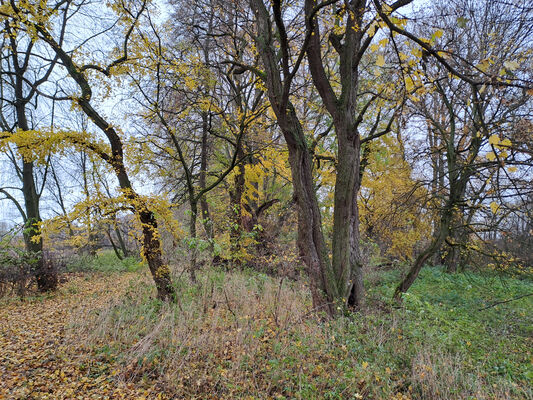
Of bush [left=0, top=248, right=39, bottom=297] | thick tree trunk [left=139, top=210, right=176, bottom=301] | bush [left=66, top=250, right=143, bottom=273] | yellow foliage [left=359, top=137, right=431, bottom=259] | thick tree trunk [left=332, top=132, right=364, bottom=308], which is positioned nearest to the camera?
thick tree trunk [left=332, top=132, right=364, bottom=308]

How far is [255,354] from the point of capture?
3.61 m

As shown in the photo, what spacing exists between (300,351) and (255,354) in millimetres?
563

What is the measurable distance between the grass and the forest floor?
16 mm

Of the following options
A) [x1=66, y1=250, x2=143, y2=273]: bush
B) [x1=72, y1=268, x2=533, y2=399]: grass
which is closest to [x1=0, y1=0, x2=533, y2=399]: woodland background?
[x1=72, y1=268, x2=533, y2=399]: grass

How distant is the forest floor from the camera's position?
3029mm

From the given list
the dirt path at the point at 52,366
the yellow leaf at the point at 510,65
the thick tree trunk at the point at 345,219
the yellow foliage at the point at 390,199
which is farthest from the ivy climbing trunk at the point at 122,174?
the yellow foliage at the point at 390,199

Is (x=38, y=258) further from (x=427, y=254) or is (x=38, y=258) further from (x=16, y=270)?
(x=427, y=254)

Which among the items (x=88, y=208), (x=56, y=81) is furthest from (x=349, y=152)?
(x=56, y=81)

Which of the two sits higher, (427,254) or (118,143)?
(118,143)

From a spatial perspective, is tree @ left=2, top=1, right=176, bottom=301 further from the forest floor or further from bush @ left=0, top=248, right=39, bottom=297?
bush @ left=0, top=248, right=39, bottom=297

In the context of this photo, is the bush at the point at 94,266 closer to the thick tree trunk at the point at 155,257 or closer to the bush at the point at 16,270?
the bush at the point at 16,270

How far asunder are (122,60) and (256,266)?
6495 mm

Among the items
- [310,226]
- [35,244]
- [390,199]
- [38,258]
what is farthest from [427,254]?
[35,244]

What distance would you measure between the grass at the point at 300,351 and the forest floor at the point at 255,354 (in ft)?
0.05
